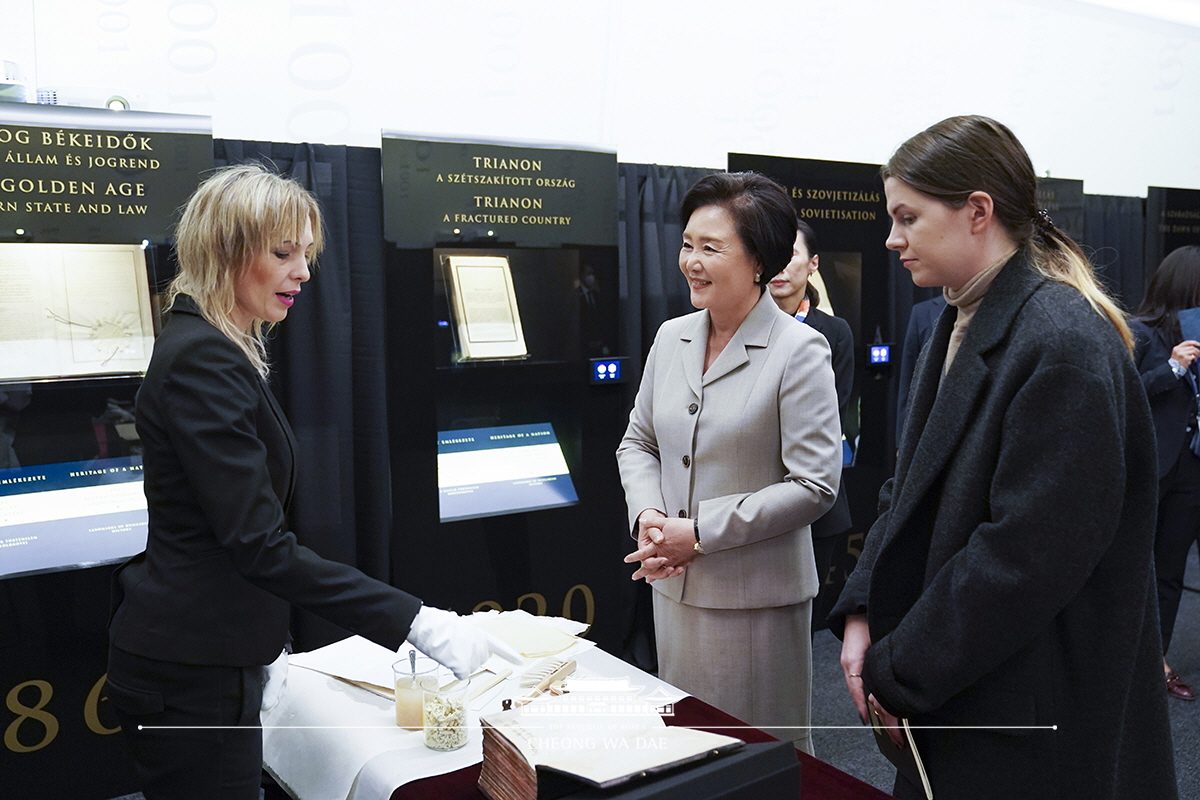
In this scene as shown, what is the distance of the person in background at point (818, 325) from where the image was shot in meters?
3.20

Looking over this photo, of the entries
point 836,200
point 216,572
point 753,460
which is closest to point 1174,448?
point 836,200

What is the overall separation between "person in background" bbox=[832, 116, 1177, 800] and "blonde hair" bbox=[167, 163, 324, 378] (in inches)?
41.2

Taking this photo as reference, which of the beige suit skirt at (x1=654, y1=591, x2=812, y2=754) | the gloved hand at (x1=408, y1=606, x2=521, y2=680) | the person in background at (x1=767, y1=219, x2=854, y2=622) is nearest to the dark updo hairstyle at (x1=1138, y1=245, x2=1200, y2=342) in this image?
the person in background at (x1=767, y1=219, x2=854, y2=622)

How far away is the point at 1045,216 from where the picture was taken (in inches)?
57.2

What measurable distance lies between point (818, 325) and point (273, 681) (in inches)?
97.2

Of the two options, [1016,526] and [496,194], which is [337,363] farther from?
[1016,526]

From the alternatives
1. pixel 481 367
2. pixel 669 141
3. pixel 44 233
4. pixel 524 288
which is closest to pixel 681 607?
pixel 481 367

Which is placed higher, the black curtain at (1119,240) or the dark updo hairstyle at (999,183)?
the black curtain at (1119,240)

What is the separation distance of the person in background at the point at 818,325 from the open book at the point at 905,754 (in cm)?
164

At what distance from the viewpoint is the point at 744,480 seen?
1.99m

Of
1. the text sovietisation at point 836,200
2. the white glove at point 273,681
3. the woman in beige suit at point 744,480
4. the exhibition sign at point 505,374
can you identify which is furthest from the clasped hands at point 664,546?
the text sovietisation at point 836,200

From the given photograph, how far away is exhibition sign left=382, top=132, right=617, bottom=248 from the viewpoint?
9.63 feet

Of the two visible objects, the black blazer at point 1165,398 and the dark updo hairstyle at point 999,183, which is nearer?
the dark updo hairstyle at point 999,183

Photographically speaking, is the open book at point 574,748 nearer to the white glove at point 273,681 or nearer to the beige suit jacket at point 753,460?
the white glove at point 273,681
